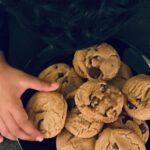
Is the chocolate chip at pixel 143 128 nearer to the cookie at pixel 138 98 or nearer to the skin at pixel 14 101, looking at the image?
the cookie at pixel 138 98

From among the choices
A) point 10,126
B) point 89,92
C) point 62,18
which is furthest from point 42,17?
point 10,126

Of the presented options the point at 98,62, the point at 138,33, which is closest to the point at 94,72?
the point at 98,62

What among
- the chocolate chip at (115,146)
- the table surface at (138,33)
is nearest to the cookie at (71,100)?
the chocolate chip at (115,146)

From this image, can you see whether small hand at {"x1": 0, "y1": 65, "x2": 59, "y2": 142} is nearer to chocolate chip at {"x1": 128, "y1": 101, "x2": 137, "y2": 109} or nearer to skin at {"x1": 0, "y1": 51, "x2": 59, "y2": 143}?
skin at {"x1": 0, "y1": 51, "x2": 59, "y2": 143}

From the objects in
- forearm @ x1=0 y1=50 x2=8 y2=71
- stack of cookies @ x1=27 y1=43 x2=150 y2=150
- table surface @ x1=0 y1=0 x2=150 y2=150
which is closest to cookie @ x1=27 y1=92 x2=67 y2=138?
stack of cookies @ x1=27 y1=43 x2=150 y2=150

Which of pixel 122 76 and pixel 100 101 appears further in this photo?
pixel 122 76

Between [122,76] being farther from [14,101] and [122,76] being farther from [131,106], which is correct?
[14,101]
